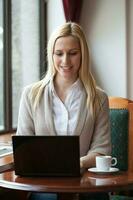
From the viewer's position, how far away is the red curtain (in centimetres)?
419

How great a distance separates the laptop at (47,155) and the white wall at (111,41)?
2.94 meters

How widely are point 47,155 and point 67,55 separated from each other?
570 millimetres

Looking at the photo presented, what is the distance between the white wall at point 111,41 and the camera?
14.6ft

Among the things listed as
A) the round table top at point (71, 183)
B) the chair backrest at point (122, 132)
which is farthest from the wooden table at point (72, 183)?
the chair backrest at point (122, 132)

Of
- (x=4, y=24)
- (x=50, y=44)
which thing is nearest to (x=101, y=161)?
(x=50, y=44)

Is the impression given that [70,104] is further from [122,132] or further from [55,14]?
[55,14]

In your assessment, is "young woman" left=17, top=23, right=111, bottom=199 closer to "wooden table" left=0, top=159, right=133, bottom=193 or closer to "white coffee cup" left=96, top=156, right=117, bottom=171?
"white coffee cup" left=96, top=156, right=117, bottom=171

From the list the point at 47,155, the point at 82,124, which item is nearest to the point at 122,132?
the point at 82,124

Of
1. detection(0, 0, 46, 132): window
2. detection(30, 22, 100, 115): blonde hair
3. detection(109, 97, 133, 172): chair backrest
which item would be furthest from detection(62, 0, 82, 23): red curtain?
detection(30, 22, 100, 115): blonde hair

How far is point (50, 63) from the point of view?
2.05 m

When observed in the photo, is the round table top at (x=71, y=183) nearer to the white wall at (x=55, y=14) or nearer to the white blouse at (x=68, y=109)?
the white blouse at (x=68, y=109)

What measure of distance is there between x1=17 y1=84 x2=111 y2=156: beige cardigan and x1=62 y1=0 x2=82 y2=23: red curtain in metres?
2.33

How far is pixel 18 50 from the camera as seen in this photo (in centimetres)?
389

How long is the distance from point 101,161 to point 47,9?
290 cm
